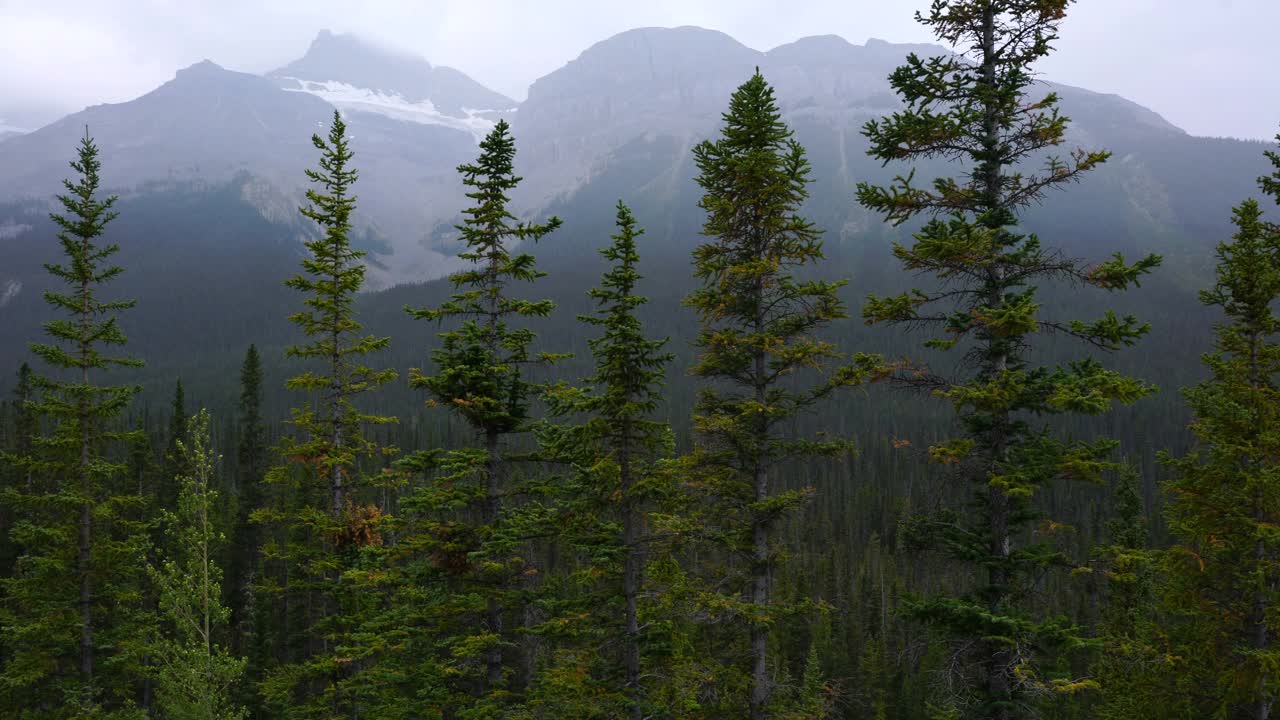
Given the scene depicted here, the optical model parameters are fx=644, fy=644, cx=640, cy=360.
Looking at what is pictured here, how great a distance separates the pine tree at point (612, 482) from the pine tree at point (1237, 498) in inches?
448

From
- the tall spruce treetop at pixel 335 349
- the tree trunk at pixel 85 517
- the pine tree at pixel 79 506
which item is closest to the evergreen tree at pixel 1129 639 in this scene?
the tall spruce treetop at pixel 335 349

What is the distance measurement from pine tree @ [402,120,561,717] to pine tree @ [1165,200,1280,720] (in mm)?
14534

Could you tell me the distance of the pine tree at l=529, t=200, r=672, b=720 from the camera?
12.9 metres

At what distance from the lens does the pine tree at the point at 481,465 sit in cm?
1409

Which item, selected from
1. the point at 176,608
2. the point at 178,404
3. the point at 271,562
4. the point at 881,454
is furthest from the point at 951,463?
the point at 881,454

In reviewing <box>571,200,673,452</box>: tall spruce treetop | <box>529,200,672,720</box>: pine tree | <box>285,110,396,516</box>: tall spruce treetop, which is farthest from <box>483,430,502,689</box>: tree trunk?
<box>285,110,396,516</box>: tall spruce treetop

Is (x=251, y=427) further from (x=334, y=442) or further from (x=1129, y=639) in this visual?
(x=1129, y=639)

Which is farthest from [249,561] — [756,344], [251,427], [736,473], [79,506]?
[756,344]

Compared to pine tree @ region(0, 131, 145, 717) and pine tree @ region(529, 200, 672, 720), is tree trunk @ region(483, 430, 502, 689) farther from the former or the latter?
pine tree @ region(0, 131, 145, 717)

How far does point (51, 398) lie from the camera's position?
62.4 ft

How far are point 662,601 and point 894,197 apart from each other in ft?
28.9

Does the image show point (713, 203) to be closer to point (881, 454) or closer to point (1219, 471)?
point (1219, 471)

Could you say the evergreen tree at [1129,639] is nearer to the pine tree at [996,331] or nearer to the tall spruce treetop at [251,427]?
the pine tree at [996,331]

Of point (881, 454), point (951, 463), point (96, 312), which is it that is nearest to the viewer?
point (951, 463)
